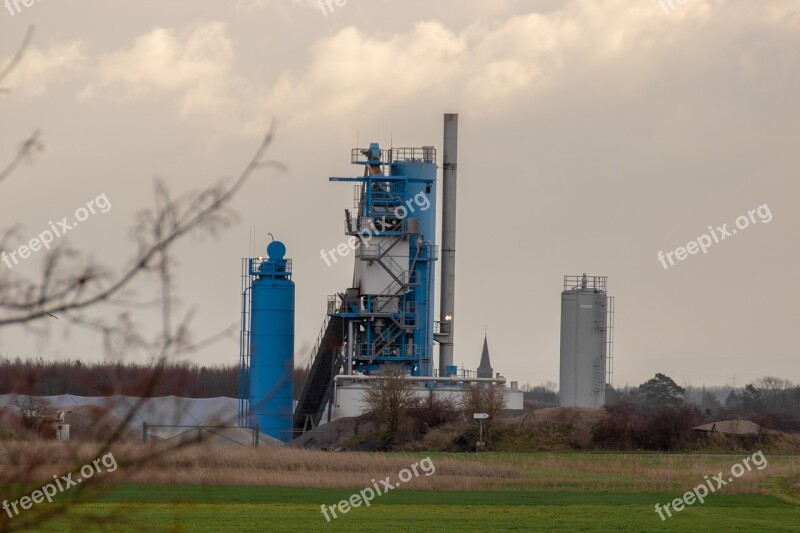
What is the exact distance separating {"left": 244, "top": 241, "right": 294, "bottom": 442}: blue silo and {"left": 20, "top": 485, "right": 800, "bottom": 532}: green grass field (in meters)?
21.8

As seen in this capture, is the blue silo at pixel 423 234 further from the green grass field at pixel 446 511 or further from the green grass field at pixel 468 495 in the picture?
the green grass field at pixel 446 511

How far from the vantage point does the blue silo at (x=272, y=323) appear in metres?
58.9

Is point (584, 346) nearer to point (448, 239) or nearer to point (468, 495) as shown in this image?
point (448, 239)

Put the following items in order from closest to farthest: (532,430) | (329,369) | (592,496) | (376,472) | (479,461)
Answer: (592,496) < (376,472) < (479,461) < (532,430) < (329,369)

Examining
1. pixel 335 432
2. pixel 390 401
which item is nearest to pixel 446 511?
pixel 390 401

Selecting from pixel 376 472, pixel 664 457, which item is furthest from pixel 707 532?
pixel 664 457

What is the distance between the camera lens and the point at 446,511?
3028cm

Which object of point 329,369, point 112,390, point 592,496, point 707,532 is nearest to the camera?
point 112,390

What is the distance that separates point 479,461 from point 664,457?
30.7 ft

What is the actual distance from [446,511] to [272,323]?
3014 centimetres

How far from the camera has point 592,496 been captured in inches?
1393

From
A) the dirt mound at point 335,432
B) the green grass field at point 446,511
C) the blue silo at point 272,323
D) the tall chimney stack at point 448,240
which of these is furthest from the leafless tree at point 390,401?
the green grass field at point 446,511

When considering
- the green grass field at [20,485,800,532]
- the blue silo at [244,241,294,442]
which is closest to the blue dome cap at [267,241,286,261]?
the blue silo at [244,241,294,442]

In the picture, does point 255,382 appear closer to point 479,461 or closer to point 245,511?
point 479,461
